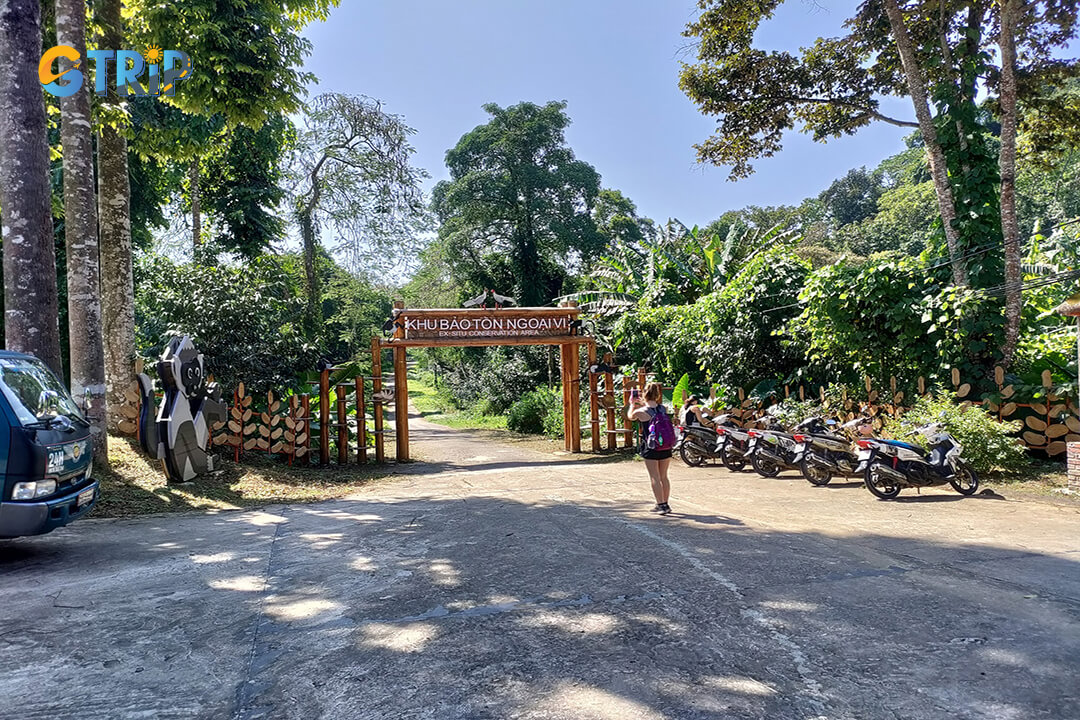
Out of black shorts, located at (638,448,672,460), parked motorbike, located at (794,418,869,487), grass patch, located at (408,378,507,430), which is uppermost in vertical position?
black shorts, located at (638,448,672,460)

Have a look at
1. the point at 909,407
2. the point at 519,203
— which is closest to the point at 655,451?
the point at 909,407

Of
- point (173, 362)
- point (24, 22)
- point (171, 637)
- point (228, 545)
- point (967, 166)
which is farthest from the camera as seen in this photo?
point (967, 166)

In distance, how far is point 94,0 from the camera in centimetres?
970

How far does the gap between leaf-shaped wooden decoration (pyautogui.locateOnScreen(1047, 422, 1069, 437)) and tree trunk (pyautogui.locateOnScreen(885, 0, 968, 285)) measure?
97.3 inches

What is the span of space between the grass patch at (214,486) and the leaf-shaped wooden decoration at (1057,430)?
32.1ft

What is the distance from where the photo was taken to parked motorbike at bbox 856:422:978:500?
802 centimetres

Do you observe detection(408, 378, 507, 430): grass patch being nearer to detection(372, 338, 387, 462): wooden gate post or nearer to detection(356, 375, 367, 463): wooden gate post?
detection(372, 338, 387, 462): wooden gate post

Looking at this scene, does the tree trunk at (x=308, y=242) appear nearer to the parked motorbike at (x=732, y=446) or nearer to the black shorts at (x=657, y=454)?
the parked motorbike at (x=732, y=446)

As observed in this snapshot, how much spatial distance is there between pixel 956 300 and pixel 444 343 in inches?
356

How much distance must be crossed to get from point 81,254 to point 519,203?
21261 mm

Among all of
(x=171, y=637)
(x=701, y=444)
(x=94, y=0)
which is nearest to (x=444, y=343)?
(x=701, y=444)

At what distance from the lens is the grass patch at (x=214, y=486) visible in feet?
27.0

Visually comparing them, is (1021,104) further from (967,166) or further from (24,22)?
(24,22)

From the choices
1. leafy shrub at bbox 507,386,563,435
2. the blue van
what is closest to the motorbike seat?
the blue van
